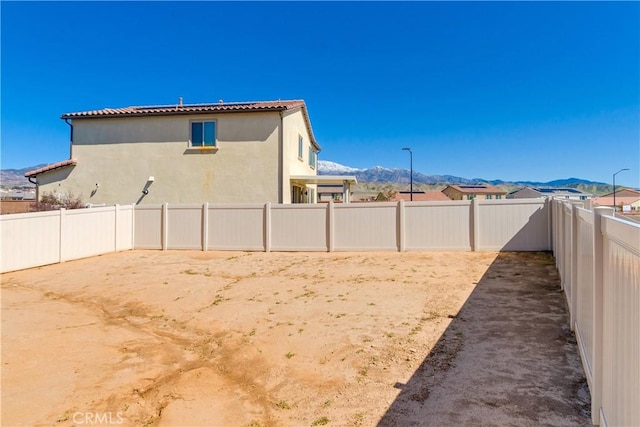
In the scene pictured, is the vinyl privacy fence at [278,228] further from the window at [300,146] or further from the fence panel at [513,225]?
the window at [300,146]

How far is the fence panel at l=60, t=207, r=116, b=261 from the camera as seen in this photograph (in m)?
12.4

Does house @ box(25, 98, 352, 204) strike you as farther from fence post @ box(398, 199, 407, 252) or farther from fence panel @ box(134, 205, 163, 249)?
fence post @ box(398, 199, 407, 252)

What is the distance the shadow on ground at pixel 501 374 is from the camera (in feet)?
10.5

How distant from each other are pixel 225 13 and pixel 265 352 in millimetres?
15934

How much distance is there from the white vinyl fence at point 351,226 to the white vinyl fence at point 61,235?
81 cm

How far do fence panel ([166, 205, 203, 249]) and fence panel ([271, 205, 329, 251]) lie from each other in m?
3.05

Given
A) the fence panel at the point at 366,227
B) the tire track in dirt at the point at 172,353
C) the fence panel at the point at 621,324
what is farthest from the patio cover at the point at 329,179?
the fence panel at the point at 621,324

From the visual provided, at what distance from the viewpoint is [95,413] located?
3533 mm

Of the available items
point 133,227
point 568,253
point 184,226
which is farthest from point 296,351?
point 133,227

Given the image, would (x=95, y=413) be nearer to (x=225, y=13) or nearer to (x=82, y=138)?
(x=225, y=13)

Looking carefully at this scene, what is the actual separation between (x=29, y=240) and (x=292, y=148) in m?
11.3

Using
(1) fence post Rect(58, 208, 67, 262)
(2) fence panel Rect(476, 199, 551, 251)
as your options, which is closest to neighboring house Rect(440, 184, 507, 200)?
(2) fence panel Rect(476, 199, 551, 251)

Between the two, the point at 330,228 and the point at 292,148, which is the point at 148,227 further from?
the point at 292,148

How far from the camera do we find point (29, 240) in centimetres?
1131
